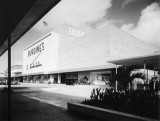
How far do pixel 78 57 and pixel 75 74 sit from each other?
163 inches

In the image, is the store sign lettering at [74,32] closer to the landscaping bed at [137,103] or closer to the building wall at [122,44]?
the building wall at [122,44]

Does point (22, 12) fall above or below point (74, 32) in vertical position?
below

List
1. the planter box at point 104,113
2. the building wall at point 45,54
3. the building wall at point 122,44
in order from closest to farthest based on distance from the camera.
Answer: the planter box at point 104,113 < the building wall at point 122,44 < the building wall at point 45,54

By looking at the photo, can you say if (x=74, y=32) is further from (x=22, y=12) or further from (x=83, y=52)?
(x=22, y=12)

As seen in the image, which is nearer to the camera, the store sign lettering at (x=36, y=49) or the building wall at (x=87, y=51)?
the building wall at (x=87, y=51)

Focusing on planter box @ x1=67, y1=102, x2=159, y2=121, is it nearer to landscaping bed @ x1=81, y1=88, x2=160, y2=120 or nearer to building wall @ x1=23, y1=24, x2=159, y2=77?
landscaping bed @ x1=81, y1=88, x2=160, y2=120

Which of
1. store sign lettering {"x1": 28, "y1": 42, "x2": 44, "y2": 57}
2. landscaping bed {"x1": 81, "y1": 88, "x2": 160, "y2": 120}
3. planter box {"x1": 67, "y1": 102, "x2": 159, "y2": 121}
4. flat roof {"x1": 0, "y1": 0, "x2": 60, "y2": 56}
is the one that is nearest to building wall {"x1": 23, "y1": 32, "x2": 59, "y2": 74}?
store sign lettering {"x1": 28, "y1": 42, "x2": 44, "y2": 57}

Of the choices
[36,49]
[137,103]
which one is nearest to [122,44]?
[137,103]

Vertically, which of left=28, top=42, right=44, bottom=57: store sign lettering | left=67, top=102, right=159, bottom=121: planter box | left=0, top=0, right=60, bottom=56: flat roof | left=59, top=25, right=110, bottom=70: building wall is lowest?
left=67, top=102, right=159, bottom=121: planter box

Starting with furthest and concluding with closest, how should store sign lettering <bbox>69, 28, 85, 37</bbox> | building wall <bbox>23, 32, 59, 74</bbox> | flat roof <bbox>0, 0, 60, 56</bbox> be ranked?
store sign lettering <bbox>69, 28, 85, 37</bbox> < building wall <bbox>23, 32, 59, 74</bbox> < flat roof <bbox>0, 0, 60, 56</bbox>

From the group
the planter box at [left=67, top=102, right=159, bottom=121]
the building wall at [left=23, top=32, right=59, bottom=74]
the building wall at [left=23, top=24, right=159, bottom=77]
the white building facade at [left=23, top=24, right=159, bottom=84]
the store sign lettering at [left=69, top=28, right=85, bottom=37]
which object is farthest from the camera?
the store sign lettering at [left=69, top=28, right=85, bottom=37]

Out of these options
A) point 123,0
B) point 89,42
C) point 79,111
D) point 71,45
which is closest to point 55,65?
point 71,45

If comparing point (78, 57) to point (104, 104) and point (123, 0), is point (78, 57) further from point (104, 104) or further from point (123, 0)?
point (104, 104)

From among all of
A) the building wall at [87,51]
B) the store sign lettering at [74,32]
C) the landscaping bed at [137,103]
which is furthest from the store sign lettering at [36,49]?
the landscaping bed at [137,103]
